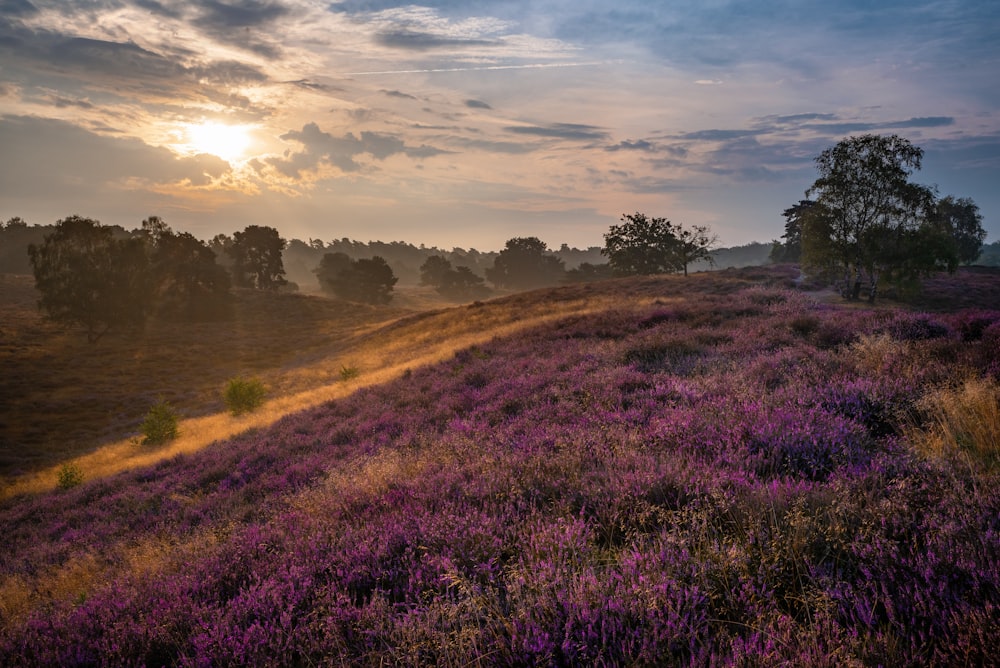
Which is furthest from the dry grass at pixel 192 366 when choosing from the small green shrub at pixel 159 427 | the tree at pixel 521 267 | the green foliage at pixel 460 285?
the tree at pixel 521 267

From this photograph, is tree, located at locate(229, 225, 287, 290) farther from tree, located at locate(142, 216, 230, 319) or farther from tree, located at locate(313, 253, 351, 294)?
tree, located at locate(313, 253, 351, 294)

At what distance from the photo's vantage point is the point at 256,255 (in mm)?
98938

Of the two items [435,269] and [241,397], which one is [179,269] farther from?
[435,269]

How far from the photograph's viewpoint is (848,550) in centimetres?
273

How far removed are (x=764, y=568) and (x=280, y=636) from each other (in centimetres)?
286

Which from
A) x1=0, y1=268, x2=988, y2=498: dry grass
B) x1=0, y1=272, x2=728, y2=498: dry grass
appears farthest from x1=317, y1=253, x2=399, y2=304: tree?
x1=0, y1=272, x2=728, y2=498: dry grass

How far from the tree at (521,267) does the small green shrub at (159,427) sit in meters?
136

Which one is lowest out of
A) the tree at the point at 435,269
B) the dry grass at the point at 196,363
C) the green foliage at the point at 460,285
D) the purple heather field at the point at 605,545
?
the dry grass at the point at 196,363

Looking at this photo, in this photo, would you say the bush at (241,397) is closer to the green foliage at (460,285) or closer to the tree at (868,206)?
the tree at (868,206)

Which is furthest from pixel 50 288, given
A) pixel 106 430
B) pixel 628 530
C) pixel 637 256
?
pixel 637 256

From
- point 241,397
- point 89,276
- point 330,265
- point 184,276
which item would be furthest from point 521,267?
point 241,397

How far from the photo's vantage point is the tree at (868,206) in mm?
39406

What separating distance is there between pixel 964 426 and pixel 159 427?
25560mm

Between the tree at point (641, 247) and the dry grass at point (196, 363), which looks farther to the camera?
the tree at point (641, 247)
